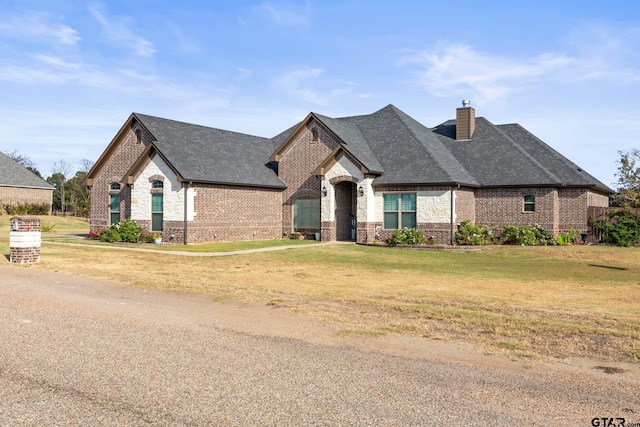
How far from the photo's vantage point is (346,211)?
33125 millimetres

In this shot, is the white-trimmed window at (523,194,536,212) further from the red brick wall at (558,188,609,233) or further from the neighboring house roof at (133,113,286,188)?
the neighboring house roof at (133,113,286,188)

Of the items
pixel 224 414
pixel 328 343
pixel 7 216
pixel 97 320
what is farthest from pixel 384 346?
pixel 7 216

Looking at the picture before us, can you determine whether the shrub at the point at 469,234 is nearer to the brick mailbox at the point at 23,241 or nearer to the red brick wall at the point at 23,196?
the brick mailbox at the point at 23,241

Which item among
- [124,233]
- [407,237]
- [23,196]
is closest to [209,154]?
[124,233]

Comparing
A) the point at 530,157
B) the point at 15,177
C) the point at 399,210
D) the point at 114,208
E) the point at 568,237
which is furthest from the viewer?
the point at 15,177

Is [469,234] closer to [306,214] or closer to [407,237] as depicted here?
[407,237]

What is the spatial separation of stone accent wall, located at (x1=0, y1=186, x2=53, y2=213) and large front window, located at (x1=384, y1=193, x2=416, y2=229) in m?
42.9

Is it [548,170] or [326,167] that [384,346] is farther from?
[548,170]

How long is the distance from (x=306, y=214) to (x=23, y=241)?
1756cm

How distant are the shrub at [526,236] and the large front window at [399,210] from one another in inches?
202

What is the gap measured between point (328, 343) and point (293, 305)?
10.8 ft

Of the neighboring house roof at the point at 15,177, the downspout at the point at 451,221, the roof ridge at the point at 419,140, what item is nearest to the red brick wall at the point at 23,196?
the neighboring house roof at the point at 15,177

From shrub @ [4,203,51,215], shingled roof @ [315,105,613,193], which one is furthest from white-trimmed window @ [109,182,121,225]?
shrub @ [4,203,51,215]

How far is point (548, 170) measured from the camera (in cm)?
3266
